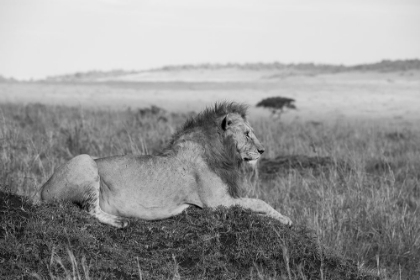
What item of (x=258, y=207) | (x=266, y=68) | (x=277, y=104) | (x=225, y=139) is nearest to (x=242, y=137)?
(x=225, y=139)

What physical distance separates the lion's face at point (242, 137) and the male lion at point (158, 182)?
1.3 inches

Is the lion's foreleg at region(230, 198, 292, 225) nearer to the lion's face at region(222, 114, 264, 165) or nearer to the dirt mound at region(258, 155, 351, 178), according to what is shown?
the lion's face at region(222, 114, 264, 165)

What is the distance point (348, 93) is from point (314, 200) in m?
24.2

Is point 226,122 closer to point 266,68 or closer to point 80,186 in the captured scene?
point 80,186

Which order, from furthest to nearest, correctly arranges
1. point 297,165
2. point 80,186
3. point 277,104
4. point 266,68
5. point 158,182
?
1. point 266,68
2. point 277,104
3. point 297,165
4. point 158,182
5. point 80,186

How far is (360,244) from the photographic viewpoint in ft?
25.2

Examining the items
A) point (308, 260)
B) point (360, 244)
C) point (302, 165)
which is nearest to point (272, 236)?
point (308, 260)

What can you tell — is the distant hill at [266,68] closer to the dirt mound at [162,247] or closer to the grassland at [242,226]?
the grassland at [242,226]

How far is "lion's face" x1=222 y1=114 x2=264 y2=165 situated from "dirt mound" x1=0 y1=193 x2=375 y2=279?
800 millimetres

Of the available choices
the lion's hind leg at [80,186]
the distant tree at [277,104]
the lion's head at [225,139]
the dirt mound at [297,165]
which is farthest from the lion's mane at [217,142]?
the distant tree at [277,104]

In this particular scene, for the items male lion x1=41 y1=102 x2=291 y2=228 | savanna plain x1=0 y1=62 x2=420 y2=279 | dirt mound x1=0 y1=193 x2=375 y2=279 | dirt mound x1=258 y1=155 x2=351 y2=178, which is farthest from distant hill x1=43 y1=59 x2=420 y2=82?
dirt mound x1=0 y1=193 x2=375 y2=279

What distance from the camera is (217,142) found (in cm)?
619

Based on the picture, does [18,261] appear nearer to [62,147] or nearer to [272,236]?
[272,236]

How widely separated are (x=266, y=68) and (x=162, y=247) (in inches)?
1908
